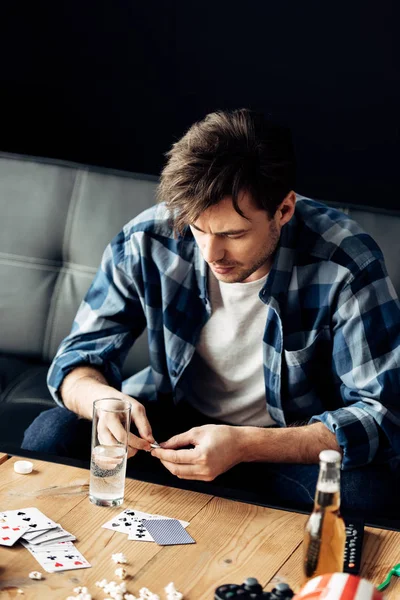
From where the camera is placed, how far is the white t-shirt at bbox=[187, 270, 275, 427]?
216cm

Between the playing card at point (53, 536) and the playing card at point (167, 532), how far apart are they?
136 mm

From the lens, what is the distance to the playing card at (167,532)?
4.92ft

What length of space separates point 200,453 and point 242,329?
0.50 meters

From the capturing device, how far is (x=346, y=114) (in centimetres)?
290

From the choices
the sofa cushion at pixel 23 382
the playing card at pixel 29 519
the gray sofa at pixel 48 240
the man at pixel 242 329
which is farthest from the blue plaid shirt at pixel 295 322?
the playing card at pixel 29 519

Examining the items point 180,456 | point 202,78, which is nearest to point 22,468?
point 180,456

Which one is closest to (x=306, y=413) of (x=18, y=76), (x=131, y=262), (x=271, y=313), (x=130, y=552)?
(x=271, y=313)

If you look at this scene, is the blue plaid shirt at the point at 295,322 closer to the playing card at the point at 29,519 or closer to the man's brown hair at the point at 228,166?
the man's brown hair at the point at 228,166

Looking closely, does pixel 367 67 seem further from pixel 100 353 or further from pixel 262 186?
pixel 100 353

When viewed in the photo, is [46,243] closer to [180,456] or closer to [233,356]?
[233,356]

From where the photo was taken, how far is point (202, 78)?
299cm

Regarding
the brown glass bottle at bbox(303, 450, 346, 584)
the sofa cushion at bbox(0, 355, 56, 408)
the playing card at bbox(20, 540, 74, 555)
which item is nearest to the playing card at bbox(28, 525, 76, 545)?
the playing card at bbox(20, 540, 74, 555)

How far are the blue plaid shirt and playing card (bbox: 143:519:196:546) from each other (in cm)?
49

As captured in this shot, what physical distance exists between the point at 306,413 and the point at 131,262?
562 millimetres
